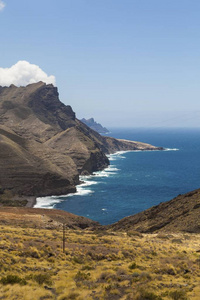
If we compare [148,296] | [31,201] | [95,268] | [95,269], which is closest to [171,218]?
[95,268]

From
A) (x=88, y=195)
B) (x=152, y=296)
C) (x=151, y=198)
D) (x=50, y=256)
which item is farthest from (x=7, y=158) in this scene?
(x=152, y=296)

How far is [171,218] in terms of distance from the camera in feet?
194

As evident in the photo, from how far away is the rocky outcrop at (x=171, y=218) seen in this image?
53.0m

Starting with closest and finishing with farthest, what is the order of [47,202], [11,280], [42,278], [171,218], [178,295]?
1. [178,295]
2. [11,280]
3. [42,278]
4. [171,218]
5. [47,202]

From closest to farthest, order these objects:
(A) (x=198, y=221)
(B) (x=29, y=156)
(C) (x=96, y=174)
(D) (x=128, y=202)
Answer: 1. (A) (x=198, y=221)
2. (D) (x=128, y=202)
3. (B) (x=29, y=156)
4. (C) (x=96, y=174)

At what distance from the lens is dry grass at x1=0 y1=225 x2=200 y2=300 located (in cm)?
2119

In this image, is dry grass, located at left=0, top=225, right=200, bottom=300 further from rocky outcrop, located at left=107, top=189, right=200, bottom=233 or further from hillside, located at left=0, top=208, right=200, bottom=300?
rocky outcrop, located at left=107, top=189, right=200, bottom=233

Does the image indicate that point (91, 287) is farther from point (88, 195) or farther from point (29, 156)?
point (29, 156)

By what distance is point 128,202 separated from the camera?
120 meters

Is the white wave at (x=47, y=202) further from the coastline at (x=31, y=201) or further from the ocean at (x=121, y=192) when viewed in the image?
the coastline at (x=31, y=201)

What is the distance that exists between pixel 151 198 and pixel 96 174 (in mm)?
69691

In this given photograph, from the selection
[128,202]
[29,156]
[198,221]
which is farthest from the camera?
[29,156]

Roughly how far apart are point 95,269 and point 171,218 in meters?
35.7

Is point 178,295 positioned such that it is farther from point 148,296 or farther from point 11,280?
point 11,280
